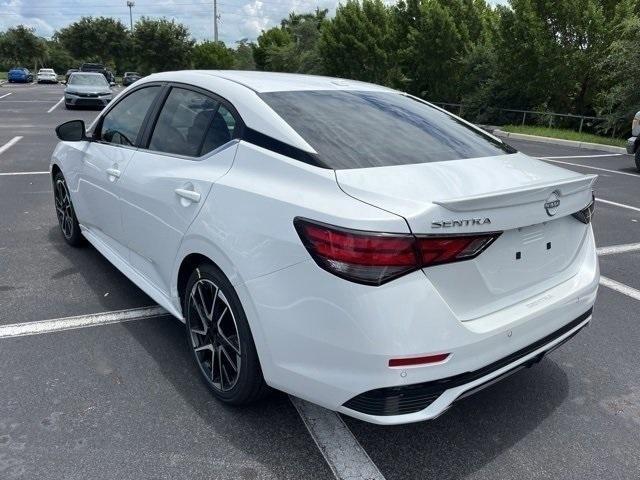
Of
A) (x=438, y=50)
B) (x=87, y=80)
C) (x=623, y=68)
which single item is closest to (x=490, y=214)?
(x=623, y=68)

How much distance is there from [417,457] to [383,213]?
1.16 meters

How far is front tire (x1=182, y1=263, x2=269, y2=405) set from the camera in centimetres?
254

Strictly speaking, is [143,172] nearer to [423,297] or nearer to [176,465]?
[176,465]

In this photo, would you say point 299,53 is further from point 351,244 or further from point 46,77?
point 351,244

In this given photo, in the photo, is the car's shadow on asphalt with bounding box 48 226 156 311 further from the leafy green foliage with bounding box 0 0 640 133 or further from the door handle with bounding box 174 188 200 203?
the leafy green foliage with bounding box 0 0 640 133

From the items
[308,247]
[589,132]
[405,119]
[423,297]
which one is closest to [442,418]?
[423,297]

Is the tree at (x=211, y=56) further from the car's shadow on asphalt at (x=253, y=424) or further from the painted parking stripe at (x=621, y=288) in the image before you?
the car's shadow on asphalt at (x=253, y=424)

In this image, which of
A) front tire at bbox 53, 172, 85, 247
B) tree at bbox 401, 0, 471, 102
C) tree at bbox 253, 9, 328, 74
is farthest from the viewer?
tree at bbox 253, 9, 328, 74

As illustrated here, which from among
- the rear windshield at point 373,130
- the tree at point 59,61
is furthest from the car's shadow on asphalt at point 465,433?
the tree at point 59,61

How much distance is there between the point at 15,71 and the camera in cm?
5347

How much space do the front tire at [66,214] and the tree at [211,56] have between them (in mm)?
60206

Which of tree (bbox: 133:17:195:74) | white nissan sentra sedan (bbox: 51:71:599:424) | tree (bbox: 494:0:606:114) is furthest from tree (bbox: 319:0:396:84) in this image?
tree (bbox: 133:17:195:74)

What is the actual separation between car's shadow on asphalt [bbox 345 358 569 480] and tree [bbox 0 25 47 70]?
281ft

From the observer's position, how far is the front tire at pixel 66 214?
4.93 metres
